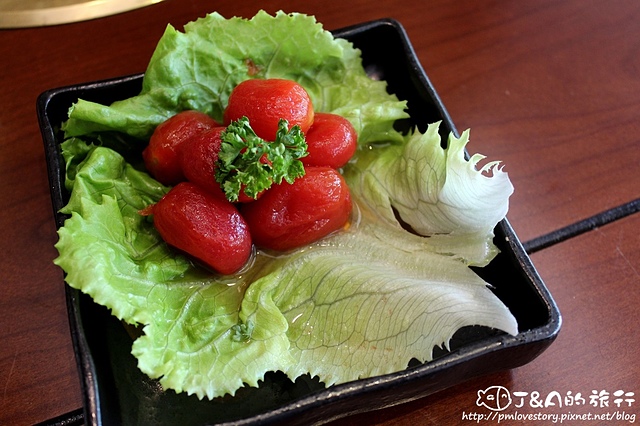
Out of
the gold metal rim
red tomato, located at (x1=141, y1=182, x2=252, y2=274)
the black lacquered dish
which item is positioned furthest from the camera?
the gold metal rim

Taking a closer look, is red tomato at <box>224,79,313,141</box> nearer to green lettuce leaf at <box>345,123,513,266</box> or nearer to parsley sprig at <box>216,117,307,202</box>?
parsley sprig at <box>216,117,307,202</box>

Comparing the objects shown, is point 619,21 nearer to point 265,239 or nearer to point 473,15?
point 473,15

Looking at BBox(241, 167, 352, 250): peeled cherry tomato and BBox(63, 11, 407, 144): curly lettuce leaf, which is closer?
BBox(241, 167, 352, 250): peeled cherry tomato

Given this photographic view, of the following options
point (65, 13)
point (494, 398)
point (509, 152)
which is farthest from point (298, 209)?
point (65, 13)

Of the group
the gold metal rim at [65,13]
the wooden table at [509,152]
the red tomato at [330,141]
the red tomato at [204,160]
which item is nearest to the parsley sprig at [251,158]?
the red tomato at [204,160]

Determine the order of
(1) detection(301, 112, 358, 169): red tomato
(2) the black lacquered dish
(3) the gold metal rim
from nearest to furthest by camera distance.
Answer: (2) the black lacquered dish
(1) detection(301, 112, 358, 169): red tomato
(3) the gold metal rim

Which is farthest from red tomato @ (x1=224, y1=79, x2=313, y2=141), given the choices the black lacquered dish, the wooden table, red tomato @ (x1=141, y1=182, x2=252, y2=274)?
the wooden table
